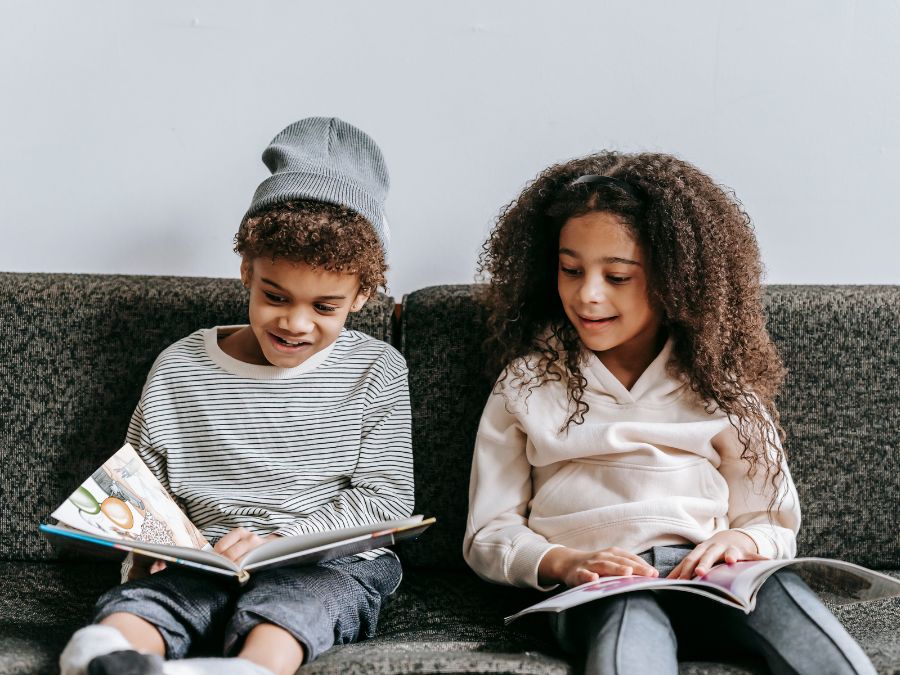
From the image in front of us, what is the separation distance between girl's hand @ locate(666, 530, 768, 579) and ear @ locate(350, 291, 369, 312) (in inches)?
23.1

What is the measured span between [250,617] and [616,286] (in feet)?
2.17

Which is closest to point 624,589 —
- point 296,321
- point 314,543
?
point 314,543

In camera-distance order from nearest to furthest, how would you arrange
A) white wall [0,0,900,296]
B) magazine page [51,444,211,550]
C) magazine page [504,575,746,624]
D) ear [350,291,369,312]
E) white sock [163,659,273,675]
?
white sock [163,659,273,675]
magazine page [504,575,746,624]
magazine page [51,444,211,550]
ear [350,291,369,312]
white wall [0,0,900,296]

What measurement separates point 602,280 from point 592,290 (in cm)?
3

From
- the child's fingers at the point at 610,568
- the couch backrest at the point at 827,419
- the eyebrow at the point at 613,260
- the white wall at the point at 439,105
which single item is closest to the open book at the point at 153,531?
the child's fingers at the point at 610,568

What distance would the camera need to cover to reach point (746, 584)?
1.05 meters

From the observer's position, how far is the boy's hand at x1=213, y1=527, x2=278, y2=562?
118 cm

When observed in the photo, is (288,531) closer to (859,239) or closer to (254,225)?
(254,225)

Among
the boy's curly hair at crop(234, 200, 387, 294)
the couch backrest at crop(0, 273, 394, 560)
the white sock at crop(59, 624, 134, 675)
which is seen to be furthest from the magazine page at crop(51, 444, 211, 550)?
the boy's curly hair at crop(234, 200, 387, 294)

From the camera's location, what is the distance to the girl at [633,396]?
1260 millimetres

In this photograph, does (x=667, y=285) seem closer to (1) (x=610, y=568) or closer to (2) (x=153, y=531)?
(1) (x=610, y=568)

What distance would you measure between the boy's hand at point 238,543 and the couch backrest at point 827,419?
0.32 metres

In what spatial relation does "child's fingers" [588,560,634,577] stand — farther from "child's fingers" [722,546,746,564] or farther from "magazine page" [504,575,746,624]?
"child's fingers" [722,546,746,564]

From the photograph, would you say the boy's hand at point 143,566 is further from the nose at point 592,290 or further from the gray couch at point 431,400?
the nose at point 592,290
